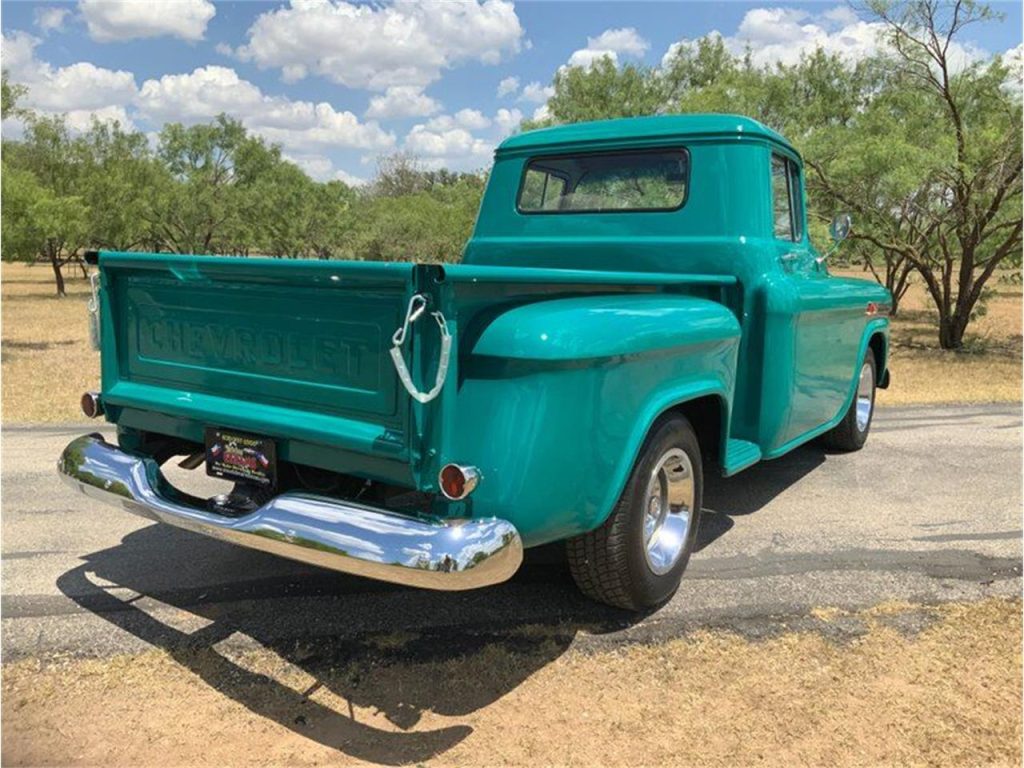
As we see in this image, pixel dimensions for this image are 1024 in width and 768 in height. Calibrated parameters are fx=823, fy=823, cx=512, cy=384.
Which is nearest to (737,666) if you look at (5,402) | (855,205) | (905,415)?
(905,415)

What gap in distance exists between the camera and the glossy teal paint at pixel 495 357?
2.52m

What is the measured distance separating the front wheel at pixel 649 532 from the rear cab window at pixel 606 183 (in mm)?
1572

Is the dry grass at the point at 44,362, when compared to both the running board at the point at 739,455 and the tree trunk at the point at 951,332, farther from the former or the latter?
the tree trunk at the point at 951,332

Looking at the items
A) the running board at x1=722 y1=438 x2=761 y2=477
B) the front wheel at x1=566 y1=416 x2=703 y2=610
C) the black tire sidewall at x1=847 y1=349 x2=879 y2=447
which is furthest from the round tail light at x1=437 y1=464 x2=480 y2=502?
the black tire sidewall at x1=847 y1=349 x2=879 y2=447

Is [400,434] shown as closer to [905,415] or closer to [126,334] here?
[126,334]

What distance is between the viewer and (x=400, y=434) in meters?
2.53

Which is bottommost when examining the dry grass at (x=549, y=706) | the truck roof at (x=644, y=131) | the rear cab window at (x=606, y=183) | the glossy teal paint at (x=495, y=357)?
the dry grass at (x=549, y=706)

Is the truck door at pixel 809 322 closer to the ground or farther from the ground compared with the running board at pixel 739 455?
farther from the ground

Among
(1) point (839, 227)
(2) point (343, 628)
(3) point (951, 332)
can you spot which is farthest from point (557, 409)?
(3) point (951, 332)

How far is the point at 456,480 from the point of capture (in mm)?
2426

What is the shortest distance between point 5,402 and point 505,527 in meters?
7.62

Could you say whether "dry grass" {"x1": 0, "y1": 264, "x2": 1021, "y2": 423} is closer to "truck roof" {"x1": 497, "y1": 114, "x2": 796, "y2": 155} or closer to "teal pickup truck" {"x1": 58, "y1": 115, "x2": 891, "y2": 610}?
"teal pickup truck" {"x1": 58, "y1": 115, "x2": 891, "y2": 610}

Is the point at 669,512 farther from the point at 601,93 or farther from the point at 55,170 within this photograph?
the point at 55,170

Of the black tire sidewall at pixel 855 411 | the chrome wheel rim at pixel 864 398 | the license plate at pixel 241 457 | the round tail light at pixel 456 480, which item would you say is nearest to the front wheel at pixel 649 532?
the round tail light at pixel 456 480
